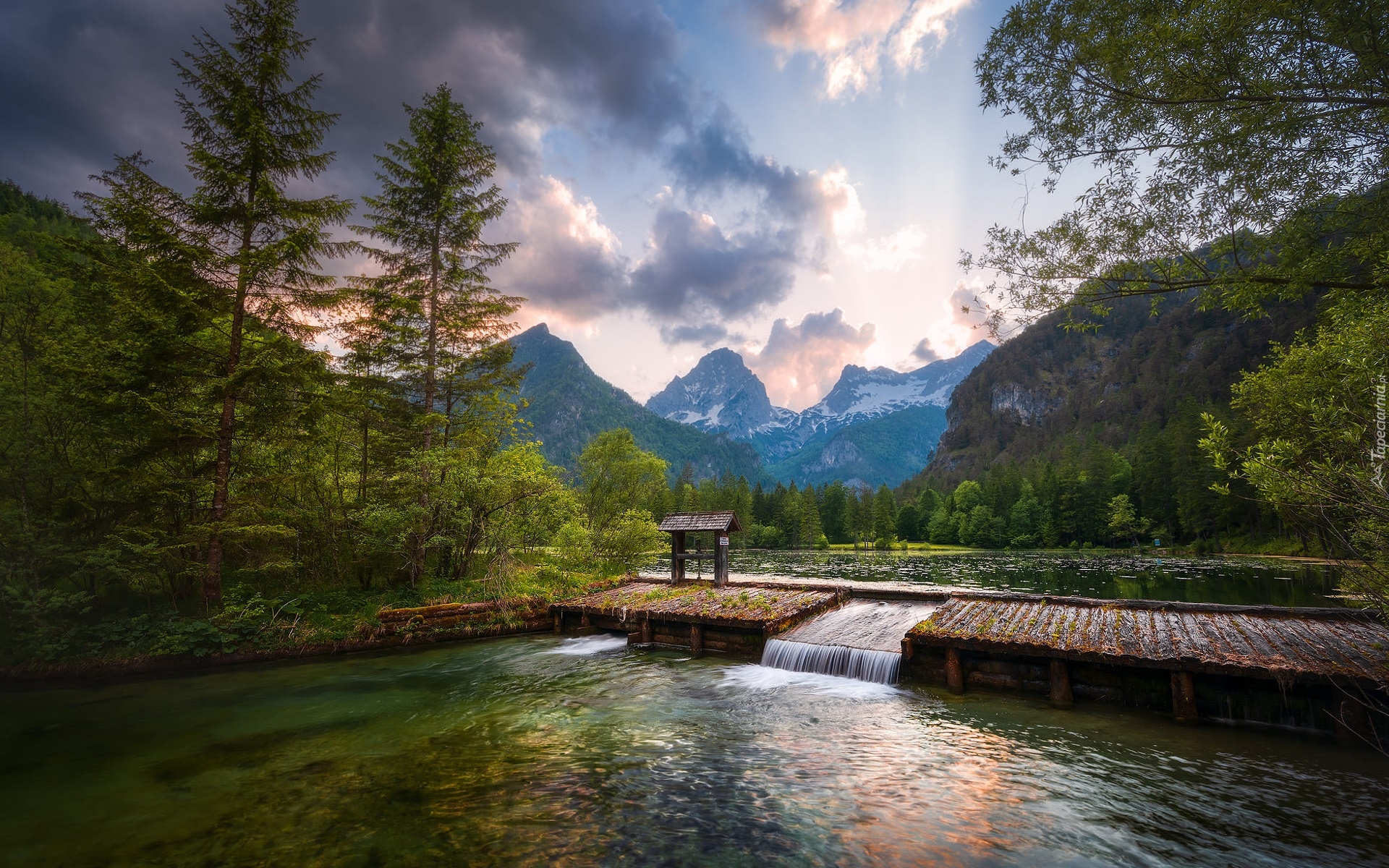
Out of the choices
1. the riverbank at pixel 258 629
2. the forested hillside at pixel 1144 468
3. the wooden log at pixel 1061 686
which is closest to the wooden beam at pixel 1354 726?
the wooden log at pixel 1061 686

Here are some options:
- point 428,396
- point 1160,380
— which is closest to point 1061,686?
point 428,396

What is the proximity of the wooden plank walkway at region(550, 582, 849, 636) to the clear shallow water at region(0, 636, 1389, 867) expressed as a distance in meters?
3.86

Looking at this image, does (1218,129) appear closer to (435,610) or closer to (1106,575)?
(435,610)

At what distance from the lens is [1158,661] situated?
10250mm

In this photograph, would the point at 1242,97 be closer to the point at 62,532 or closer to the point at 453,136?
the point at 453,136

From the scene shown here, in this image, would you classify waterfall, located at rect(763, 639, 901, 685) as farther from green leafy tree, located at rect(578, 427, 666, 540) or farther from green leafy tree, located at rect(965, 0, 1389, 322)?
green leafy tree, located at rect(578, 427, 666, 540)

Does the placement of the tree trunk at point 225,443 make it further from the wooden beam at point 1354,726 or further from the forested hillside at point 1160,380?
the forested hillside at point 1160,380

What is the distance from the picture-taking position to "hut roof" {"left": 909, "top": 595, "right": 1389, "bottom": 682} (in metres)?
9.57

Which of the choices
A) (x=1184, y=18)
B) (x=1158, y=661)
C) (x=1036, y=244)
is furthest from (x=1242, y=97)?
(x=1158, y=661)

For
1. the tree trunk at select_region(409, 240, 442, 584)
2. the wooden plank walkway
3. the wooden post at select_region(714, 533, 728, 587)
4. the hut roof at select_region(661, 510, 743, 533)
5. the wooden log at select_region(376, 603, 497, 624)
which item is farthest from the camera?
the wooden post at select_region(714, 533, 728, 587)

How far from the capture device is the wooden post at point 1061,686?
11.2 meters

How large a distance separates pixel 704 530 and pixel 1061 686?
13217 millimetres

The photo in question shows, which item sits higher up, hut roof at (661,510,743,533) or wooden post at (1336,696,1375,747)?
hut roof at (661,510,743,533)

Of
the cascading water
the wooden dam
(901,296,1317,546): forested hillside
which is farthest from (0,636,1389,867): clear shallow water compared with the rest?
(901,296,1317,546): forested hillside
